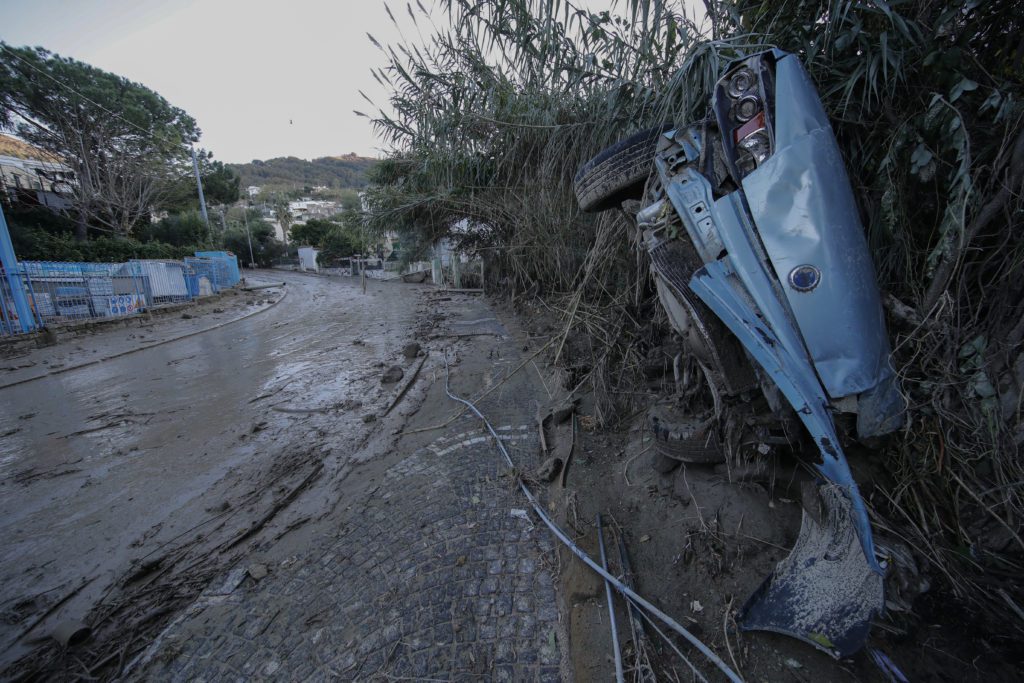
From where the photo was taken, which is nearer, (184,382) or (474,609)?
(474,609)

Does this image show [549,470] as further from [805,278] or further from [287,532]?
[805,278]

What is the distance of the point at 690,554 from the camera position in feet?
6.90

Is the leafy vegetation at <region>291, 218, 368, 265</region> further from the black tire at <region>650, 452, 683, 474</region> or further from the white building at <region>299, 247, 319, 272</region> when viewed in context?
the black tire at <region>650, 452, 683, 474</region>

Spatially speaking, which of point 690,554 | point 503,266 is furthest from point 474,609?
point 503,266

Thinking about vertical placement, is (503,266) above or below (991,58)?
below

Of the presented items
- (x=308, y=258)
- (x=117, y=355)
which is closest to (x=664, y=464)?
(x=117, y=355)

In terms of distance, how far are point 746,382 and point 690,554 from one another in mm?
949

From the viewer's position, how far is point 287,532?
2887mm

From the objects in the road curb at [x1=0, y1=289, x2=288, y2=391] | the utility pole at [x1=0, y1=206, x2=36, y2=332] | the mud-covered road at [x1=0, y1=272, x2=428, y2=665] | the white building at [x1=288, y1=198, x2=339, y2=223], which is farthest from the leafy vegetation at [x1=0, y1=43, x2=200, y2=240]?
the white building at [x1=288, y1=198, x2=339, y2=223]

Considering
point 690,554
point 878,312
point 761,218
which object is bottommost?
point 690,554

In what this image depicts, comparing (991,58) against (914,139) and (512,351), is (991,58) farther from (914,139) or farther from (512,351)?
(512,351)

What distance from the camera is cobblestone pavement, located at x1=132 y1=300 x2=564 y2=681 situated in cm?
191

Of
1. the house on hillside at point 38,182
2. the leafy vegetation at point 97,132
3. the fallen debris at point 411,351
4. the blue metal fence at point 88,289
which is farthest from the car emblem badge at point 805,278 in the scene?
the house on hillside at point 38,182

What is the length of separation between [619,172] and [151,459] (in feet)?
16.7
